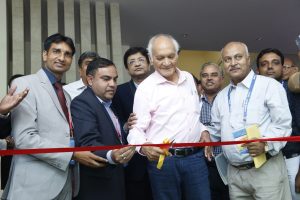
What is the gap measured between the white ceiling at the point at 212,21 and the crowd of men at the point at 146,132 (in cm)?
339

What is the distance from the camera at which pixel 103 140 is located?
2.38 m

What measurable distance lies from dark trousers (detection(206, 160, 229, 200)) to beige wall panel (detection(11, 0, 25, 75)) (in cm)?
328

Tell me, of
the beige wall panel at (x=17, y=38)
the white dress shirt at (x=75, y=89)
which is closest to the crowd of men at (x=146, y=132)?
the white dress shirt at (x=75, y=89)

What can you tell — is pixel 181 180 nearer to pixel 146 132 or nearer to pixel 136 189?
pixel 146 132

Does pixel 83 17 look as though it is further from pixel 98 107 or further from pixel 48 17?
pixel 98 107

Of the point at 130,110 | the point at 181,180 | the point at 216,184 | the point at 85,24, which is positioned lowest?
the point at 216,184

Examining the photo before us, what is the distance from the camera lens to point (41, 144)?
217 cm

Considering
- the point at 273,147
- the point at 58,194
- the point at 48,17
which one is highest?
the point at 48,17

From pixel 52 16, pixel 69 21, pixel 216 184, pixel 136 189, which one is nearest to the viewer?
pixel 136 189

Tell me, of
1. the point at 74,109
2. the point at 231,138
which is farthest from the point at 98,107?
the point at 231,138

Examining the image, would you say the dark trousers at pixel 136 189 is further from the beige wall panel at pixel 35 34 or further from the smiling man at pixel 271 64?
the beige wall panel at pixel 35 34

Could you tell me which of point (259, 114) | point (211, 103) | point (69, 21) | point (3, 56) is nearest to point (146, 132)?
point (259, 114)

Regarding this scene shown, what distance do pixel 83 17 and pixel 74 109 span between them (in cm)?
358

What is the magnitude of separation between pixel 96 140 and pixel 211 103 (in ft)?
4.90
